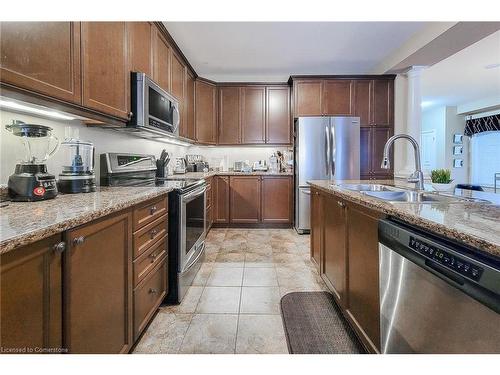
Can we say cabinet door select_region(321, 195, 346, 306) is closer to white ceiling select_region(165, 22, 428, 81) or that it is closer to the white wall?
the white wall

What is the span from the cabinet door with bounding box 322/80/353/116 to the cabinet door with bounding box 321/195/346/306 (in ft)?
8.52

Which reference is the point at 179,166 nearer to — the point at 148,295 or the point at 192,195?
the point at 192,195

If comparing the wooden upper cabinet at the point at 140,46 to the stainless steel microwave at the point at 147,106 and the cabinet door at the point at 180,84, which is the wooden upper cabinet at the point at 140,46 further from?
the cabinet door at the point at 180,84

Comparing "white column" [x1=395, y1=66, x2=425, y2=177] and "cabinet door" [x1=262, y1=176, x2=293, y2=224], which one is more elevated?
"white column" [x1=395, y1=66, x2=425, y2=177]

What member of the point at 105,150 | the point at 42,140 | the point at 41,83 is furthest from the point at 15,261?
the point at 105,150

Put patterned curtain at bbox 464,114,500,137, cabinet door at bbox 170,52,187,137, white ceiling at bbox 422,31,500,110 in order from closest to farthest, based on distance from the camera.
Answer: cabinet door at bbox 170,52,187,137 < white ceiling at bbox 422,31,500,110 < patterned curtain at bbox 464,114,500,137

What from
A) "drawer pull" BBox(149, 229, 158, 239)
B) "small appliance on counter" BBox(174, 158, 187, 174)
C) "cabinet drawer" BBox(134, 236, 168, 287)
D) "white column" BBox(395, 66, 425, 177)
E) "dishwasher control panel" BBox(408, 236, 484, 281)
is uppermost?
"white column" BBox(395, 66, 425, 177)

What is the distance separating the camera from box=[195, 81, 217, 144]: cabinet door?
4.29 m

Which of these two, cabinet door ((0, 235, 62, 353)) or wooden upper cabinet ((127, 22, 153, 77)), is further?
wooden upper cabinet ((127, 22, 153, 77))

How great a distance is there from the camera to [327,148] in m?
3.95

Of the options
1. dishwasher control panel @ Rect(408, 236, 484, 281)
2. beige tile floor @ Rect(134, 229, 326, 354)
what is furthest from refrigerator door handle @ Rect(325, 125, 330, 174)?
dishwasher control panel @ Rect(408, 236, 484, 281)

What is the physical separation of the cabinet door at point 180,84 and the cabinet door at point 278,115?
1.50 meters
